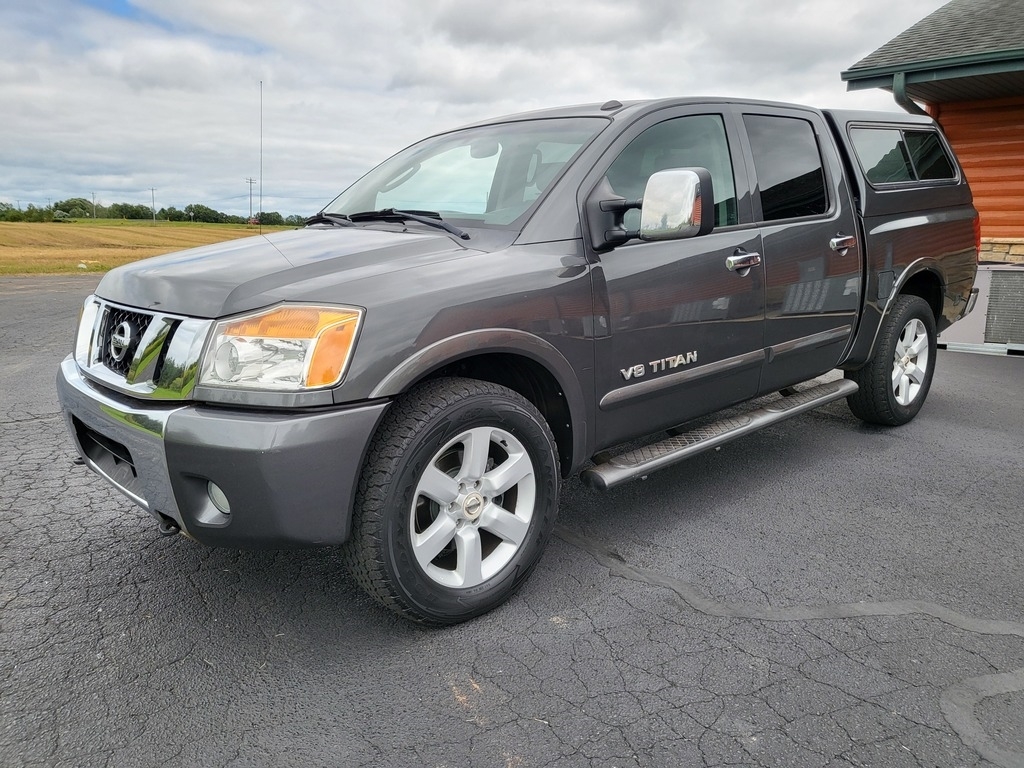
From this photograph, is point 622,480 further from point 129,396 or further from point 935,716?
point 129,396

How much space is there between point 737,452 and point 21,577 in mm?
3598

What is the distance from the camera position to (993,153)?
10625mm

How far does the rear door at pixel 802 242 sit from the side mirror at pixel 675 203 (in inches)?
37.8

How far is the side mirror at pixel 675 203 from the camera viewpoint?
2.73 metres

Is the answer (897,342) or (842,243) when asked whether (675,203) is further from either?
(897,342)

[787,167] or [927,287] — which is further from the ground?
[787,167]

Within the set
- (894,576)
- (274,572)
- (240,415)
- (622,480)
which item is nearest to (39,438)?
(274,572)

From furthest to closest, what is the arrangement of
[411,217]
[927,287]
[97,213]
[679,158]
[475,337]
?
1. [97,213]
2. [927,287]
3. [679,158]
4. [411,217]
5. [475,337]

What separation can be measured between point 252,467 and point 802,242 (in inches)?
115

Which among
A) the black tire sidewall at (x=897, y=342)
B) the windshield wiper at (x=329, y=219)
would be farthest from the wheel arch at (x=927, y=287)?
the windshield wiper at (x=329, y=219)

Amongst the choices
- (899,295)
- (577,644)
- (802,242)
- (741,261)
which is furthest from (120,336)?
(899,295)

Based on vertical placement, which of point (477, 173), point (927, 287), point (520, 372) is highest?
point (477, 173)

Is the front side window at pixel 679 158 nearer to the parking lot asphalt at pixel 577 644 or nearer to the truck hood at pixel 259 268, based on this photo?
the truck hood at pixel 259 268

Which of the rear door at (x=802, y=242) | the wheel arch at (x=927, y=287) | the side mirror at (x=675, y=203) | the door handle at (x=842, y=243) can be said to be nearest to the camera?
the side mirror at (x=675, y=203)
